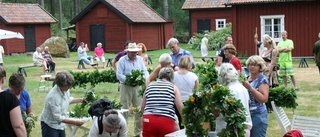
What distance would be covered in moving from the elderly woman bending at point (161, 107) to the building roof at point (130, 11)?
2836 cm

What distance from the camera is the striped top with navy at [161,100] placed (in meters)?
6.59

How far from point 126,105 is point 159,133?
3391mm

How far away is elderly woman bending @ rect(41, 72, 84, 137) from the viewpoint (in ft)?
21.1

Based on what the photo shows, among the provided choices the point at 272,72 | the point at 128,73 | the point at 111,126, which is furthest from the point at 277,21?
the point at 111,126

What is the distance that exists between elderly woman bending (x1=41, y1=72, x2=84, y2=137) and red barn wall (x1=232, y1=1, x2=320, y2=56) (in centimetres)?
1996

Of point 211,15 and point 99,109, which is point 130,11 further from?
point 99,109

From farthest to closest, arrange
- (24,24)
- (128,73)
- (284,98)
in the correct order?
(24,24) < (128,73) < (284,98)

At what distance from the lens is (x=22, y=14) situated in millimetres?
37656

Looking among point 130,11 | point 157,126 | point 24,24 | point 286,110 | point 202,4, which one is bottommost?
point 286,110

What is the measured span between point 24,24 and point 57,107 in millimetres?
32341

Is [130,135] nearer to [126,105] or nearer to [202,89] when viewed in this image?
[126,105]

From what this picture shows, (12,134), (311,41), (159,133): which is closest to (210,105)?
(159,133)

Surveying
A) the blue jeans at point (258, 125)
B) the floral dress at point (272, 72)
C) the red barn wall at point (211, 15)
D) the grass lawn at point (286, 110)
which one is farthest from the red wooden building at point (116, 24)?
the blue jeans at point (258, 125)

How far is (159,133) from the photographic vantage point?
655 cm
